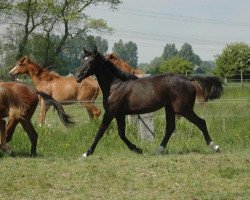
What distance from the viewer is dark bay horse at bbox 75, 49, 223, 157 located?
1021 centimetres

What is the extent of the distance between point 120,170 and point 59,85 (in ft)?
31.9

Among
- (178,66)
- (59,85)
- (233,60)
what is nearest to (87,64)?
(59,85)

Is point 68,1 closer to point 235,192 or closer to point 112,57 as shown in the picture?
point 112,57

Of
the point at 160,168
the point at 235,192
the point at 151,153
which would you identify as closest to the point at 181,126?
the point at 151,153

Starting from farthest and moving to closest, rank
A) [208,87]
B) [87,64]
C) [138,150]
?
[208,87], [87,64], [138,150]

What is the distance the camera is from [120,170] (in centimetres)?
829

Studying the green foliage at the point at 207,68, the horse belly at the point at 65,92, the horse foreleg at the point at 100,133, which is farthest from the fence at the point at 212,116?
the green foliage at the point at 207,68

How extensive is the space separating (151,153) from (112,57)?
593 centimetres

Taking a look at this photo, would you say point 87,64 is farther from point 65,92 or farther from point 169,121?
point 65,92

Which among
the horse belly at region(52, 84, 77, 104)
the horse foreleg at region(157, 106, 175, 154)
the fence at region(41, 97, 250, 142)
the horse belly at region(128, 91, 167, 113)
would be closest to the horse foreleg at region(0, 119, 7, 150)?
the horse belly at region(128, 91, 167, 113)

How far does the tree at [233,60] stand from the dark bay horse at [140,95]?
105 ft

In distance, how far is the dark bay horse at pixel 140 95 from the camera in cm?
1021

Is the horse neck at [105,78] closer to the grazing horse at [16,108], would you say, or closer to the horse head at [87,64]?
the horse head at [87,64]

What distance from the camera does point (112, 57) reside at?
51.8 ft
